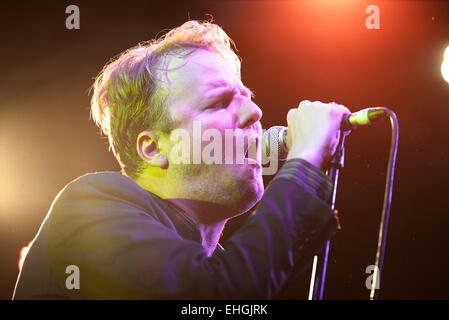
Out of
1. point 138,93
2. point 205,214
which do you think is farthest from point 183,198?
point 138,93

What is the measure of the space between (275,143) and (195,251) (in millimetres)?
543

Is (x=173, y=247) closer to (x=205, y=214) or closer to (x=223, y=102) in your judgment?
(x=205, y=214)

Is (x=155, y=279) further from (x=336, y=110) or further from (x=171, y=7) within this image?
(x=171, y=7)

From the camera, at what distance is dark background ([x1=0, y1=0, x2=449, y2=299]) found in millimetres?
2121

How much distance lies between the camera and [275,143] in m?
1.49

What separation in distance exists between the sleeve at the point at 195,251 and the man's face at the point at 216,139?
31cm

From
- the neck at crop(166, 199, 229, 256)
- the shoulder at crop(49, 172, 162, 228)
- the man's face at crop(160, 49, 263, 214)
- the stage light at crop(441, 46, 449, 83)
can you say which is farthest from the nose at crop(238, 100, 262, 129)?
the stage light at crop(441, 46, 449, 83)

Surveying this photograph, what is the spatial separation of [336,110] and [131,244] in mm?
696

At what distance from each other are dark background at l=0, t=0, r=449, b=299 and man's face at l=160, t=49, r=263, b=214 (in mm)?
674

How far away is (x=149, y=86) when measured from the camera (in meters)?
1.60

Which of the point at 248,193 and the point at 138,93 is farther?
the point at 138,93

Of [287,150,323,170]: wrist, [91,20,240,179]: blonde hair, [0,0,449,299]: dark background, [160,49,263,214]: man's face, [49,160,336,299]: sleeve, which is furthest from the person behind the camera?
[0,0,449,299]: dark background

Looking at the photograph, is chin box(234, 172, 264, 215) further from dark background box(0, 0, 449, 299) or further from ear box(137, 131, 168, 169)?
dark background box(0, 0, 449, 299)
